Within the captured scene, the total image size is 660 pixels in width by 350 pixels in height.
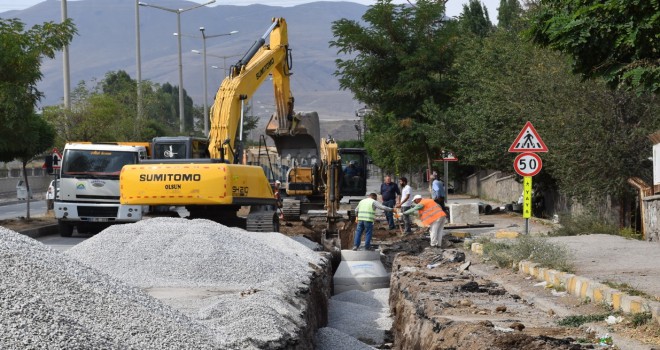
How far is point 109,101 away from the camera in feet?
172

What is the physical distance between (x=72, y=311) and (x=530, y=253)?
11911 millimetres

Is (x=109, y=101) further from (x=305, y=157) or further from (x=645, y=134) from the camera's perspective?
(x=645, y=134)

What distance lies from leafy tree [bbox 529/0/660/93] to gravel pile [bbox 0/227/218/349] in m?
5.03

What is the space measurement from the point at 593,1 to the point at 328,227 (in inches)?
682

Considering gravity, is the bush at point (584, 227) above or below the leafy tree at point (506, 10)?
below

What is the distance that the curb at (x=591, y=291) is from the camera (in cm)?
1135

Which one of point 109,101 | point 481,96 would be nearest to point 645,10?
point 481,96

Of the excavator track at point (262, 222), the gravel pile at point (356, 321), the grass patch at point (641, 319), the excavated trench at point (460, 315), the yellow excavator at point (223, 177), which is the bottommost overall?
the gravel pile at point (356, 321)

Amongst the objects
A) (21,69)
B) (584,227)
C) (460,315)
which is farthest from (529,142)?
(21,69)

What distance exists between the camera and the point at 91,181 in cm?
2622

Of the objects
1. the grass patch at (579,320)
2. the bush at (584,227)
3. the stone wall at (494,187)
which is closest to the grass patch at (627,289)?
the grass patch at (579,320)

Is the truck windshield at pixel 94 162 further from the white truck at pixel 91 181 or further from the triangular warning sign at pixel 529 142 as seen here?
the triangular warning sign at pixel 529 142

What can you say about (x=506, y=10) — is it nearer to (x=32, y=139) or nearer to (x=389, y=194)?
(x=389, y=194)

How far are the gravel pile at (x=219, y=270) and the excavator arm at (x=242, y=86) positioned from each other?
14.3 ft
